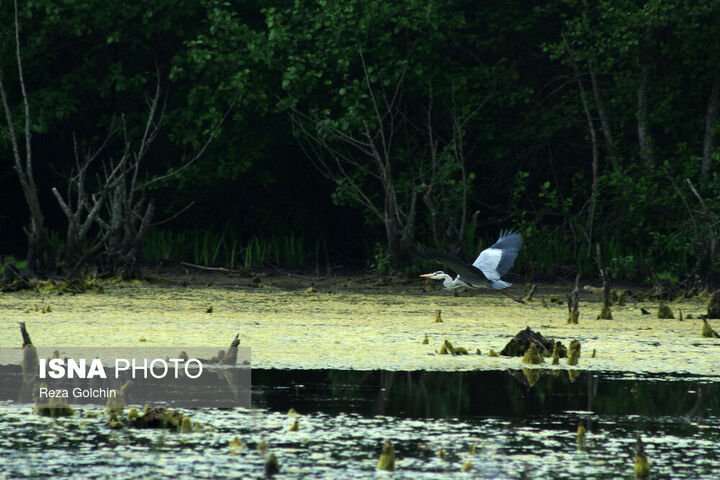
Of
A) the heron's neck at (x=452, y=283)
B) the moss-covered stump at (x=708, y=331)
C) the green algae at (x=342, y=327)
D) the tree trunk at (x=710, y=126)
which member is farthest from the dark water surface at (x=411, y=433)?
the tree trunk at (x=710, y=126)

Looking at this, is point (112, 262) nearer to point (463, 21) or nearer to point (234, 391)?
point (463, 21)

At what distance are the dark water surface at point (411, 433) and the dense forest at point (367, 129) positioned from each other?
23.7ft

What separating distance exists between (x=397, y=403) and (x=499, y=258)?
5.17m

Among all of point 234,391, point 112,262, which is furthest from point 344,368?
point 112,262

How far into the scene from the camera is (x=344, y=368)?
731 cm

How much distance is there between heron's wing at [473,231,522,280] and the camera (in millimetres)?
11000

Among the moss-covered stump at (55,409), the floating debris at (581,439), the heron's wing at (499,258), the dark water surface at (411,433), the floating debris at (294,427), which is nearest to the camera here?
the dark water surface at (411,433)

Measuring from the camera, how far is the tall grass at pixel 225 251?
16484 mm

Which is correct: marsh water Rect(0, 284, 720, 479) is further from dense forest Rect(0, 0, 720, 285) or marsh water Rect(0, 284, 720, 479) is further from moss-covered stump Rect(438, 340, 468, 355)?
dense forest Rect(0, 0, 720, 285)

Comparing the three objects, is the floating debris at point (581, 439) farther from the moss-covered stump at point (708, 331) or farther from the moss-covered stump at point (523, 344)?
the moss-covered stump at point (708, 331)

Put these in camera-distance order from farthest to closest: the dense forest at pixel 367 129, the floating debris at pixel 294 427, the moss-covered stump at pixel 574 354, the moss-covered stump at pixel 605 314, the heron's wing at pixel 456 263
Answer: the dense forest at pixel 367 129 → the moss-covered stump at pixel 605 314 → the heron's wing at pixel 456 263 → the moss-covered stump at pixel 574 354 → the floating debris at pixel 294 427

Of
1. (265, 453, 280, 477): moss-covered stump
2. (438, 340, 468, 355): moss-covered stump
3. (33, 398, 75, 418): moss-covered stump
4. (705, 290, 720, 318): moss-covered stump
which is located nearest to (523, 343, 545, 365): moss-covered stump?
(438, 340, 468, 355): moss-covered stump

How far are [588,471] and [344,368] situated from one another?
2817mm

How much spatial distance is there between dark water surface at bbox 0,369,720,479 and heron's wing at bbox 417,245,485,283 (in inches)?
92.5
